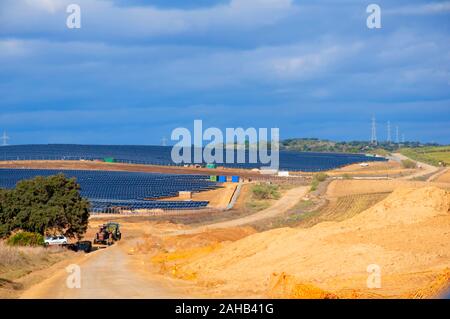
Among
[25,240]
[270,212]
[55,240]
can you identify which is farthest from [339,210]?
[25,240]

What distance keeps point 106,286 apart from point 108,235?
31.3 meters

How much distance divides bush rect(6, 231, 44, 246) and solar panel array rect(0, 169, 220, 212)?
127 feet

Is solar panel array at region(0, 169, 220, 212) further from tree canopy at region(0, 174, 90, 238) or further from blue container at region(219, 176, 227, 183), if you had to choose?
tree canopy at region(0, 174, 90, 238)

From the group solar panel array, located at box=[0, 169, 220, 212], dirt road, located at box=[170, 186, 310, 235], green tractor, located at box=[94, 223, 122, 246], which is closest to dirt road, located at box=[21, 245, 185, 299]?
green tractor, located at box=[94, 223, 122, 246]

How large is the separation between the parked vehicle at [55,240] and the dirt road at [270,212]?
1250 cm

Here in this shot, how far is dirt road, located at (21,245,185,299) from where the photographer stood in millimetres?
21603

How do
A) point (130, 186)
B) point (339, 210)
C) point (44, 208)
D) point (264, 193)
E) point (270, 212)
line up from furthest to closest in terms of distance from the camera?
point (130, 186) → point (264, 193) → point (270, 212) → point (339, 210) → point (44, 208)

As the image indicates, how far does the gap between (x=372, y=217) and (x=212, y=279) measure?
37.9 ft

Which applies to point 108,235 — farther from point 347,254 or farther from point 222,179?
point 222,179

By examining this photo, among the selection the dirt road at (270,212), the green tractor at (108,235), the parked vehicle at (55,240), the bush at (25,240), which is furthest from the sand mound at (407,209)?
the dirt road at (270,212)

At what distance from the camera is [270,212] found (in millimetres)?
79000
